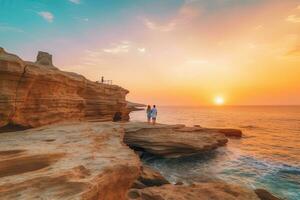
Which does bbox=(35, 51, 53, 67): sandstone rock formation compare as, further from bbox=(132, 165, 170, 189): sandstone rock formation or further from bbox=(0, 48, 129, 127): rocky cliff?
bbox=(132, 165, 170, 189): sandstone rock formation

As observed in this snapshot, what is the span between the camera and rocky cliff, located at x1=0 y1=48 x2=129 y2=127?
13984 millimetres

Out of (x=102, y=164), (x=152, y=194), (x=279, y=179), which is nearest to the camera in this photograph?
(x=102, y=164)

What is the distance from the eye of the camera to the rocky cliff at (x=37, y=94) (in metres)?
14.0

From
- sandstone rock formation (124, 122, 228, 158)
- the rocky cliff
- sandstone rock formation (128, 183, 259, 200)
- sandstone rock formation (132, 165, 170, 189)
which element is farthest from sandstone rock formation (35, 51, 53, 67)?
sandstone rock formation (128, 183, 259, 200)

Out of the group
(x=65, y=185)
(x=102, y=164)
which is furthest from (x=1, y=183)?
(x=102, y=164)

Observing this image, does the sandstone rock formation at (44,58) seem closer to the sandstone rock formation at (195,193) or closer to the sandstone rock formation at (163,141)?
the sandstone rock formation at (163,141)

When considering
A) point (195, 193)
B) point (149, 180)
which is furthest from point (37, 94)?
point (195, 193)

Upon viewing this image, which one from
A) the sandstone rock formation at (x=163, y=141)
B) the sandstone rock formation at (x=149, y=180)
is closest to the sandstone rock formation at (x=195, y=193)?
the sandstone rock formation at (x=149, y=180)

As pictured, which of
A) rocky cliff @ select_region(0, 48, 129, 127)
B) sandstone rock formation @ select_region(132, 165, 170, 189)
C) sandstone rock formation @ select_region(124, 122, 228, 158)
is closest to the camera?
sandstone rock formation @ select_region(132, 165, 170, 189)

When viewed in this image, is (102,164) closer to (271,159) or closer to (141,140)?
(141,140)

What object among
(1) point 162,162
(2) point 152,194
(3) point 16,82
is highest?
(3) point 16,82

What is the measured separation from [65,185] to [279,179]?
46.9 feet

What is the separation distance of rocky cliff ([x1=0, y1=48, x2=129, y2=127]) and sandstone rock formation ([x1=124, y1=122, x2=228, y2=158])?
630 centimetres

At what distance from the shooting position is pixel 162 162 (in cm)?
1762
